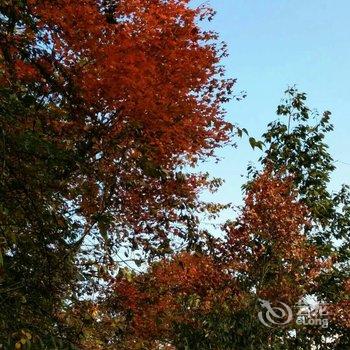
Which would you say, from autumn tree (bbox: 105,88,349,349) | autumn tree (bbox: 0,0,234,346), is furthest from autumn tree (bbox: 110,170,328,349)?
autumn tree (bbox: 0,0,234,346)

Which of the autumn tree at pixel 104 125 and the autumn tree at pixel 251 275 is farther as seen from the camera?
the autumn tree at pixel 251 275

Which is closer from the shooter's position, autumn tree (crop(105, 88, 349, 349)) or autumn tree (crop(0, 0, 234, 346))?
autumn tree (crop(0, 0, 234, 346))

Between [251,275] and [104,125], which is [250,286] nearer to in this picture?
[251,275]

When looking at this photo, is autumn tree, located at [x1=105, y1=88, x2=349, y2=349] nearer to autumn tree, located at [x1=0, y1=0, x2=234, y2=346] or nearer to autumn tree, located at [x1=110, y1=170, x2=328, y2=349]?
autumn tree, located at [x1=110, y1=170, x2=328, y2=349]

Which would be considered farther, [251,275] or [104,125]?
[251,275]

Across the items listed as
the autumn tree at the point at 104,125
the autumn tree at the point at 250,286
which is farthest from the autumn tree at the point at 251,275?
the autumn tree at the point at 104,125

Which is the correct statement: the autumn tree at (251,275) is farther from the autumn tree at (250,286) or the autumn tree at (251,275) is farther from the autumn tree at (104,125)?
the autumn tree at (104,125)

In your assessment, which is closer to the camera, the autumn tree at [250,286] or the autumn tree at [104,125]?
the autumn tree at [104,125]

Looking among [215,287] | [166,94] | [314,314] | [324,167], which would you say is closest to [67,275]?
[166,94]

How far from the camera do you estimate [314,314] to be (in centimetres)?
1457

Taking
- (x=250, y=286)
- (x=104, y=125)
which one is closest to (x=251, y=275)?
(x=250, y=286)

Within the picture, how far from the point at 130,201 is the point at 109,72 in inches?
78.5

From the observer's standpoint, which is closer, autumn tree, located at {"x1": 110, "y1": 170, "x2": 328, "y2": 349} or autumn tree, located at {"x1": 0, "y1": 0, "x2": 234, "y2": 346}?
autumn tree, located at {"x1": 0, "y1": 0, "x2": 234, "y2": 346}

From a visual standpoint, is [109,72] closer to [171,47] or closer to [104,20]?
[104,20]
